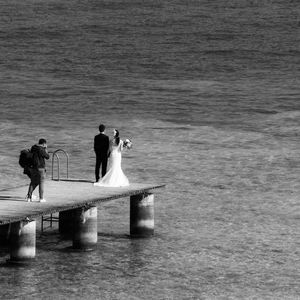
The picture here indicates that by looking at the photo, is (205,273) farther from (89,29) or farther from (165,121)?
(89,29)

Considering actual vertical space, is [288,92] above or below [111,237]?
above

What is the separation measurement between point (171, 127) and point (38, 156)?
114 ft

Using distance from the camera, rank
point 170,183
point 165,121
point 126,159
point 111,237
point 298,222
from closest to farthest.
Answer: point 111,237 < point 298,222 < point 170,183 < point 126,159 < point 165,121

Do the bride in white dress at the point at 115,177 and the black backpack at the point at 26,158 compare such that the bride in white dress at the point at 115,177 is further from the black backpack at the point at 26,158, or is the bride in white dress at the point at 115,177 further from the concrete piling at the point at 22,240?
the concrete piling at the point at 22,240

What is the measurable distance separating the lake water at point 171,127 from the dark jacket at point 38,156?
2820 millimetres

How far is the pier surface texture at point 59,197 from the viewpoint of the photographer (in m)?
35.7

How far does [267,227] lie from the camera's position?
4416 cm

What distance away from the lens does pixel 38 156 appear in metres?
37.3

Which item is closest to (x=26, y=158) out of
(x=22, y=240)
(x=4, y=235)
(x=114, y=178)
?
(x=22, y=240)

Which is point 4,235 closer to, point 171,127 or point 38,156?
point 38,156

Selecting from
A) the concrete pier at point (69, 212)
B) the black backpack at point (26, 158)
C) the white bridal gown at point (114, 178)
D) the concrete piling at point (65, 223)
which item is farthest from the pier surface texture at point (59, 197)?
the black backpack at point (26, 158)

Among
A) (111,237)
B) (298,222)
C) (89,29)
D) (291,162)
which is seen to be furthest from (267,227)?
(89,29)

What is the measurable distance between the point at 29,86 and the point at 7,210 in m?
56.0

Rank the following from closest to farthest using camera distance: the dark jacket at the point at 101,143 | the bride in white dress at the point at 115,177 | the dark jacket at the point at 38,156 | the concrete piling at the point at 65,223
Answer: the dark jacket at the point at 38,156, the bride in white dress at the point at 115,177, the concrete piling at the point at 65,223, the dark jacket at the point at 101,143
